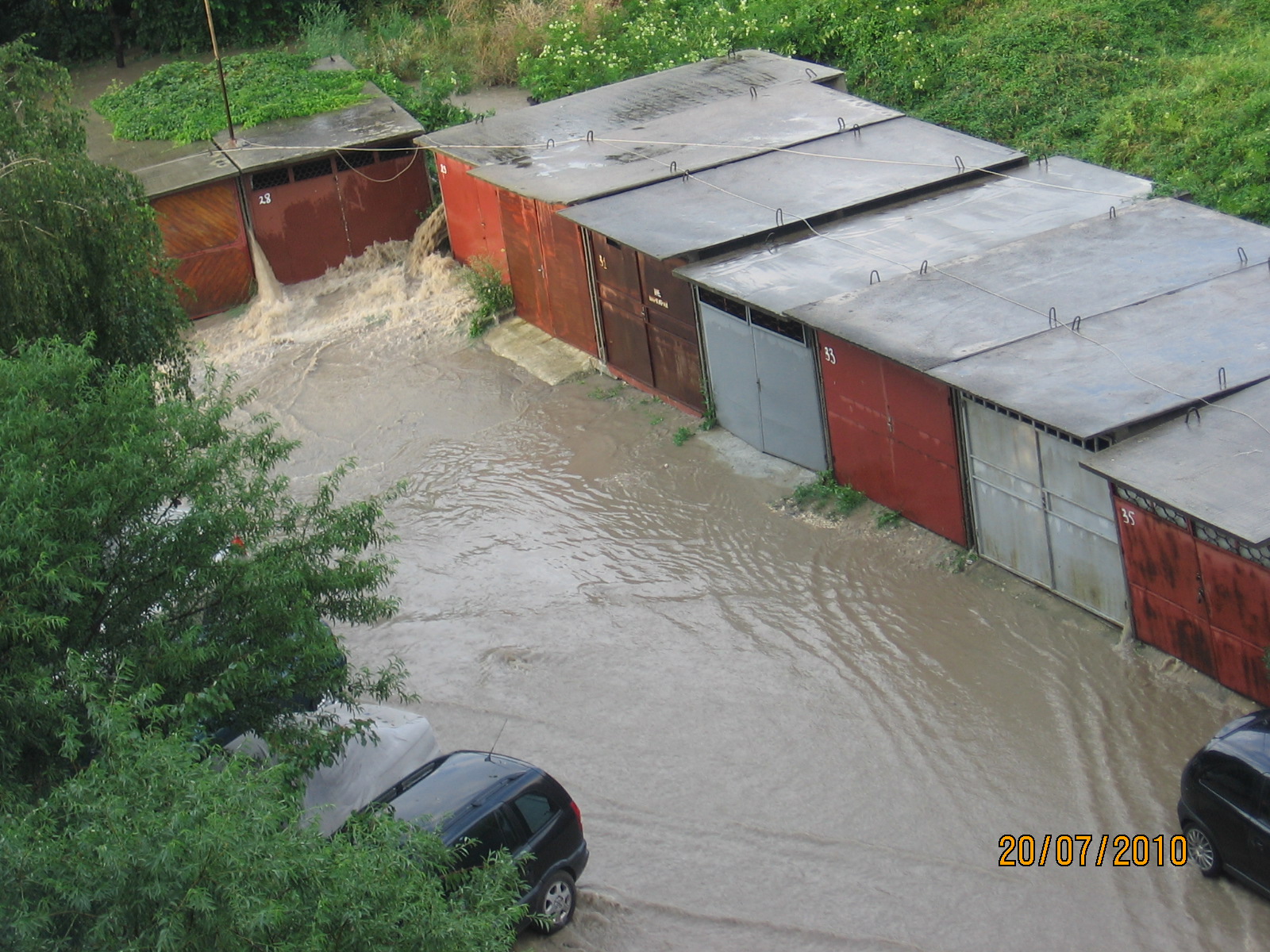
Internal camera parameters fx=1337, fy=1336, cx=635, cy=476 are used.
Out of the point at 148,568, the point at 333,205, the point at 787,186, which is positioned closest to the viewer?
the point at 148,568

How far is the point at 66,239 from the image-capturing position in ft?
38.7

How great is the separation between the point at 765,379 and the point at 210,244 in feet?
36.1

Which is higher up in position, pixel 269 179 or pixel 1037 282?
pixel 269 179

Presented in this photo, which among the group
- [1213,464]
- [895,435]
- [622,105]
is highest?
[622,105]

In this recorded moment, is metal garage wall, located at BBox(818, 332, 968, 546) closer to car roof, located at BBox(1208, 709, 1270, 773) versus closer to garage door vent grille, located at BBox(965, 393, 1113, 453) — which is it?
garage door vent grille, located at BBox(965, 393, 1113, 453)

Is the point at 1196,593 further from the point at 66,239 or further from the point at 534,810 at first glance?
the point at 66,239

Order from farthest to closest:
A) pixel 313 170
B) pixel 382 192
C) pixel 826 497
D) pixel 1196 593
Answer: pixel 382 192, pixel 313 170, pixel 826 497, pixel 1196 593

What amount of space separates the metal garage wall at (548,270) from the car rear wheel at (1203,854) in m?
10.5

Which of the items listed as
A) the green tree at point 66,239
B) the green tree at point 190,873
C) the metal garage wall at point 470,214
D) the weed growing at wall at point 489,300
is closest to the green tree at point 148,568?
the green tree at point 190,873

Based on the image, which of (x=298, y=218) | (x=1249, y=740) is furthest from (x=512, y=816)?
(x=298, y=218)

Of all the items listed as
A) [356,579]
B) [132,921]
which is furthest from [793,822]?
[132,921]

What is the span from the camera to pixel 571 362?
18062 millimetres
